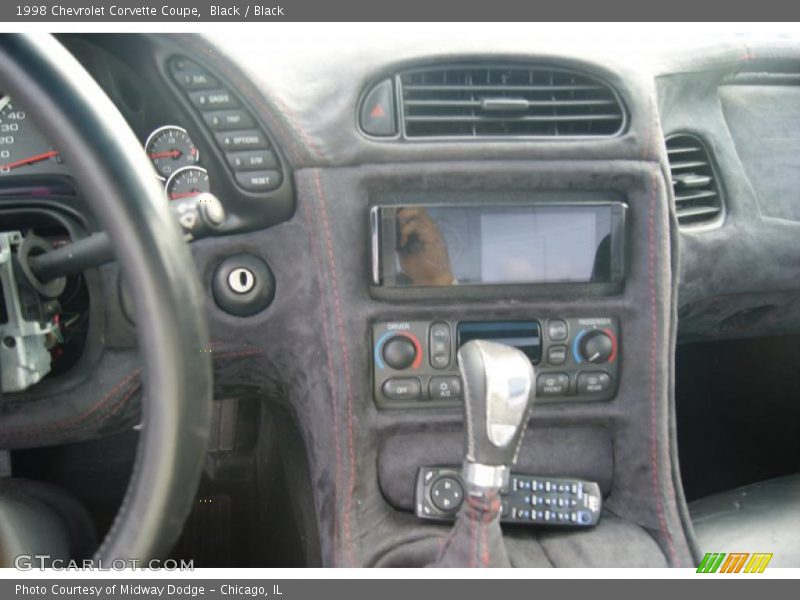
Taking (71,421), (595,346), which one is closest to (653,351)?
(595,346)

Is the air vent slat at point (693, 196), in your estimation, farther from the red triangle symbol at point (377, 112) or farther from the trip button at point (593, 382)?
the red triangle symbol at point (377, 112)

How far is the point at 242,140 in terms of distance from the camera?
1.26m

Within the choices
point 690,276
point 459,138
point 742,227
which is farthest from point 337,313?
point 742,227

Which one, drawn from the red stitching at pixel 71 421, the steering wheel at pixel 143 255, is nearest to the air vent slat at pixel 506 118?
the steering wheel at pixel 143 255

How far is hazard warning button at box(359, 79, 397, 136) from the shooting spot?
48.9 inches

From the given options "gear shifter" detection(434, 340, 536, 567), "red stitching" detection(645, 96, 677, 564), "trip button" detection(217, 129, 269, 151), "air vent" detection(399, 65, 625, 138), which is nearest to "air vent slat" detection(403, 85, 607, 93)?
"air vent" detection(399, 65, 625, 138)

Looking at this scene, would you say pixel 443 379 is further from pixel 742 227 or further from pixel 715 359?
pixel 715 359

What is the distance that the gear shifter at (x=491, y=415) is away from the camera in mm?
919

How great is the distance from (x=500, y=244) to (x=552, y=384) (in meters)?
0.28

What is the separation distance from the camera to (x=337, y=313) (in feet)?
4.15

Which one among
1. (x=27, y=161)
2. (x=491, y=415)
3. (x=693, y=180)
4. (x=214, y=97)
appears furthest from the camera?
(x=693, y=180)

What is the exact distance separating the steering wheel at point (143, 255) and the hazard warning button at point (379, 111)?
59cm

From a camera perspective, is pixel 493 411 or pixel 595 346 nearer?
pixel 493 411

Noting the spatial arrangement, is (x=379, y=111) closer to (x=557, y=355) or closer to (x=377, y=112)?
(x=377, y=112)
